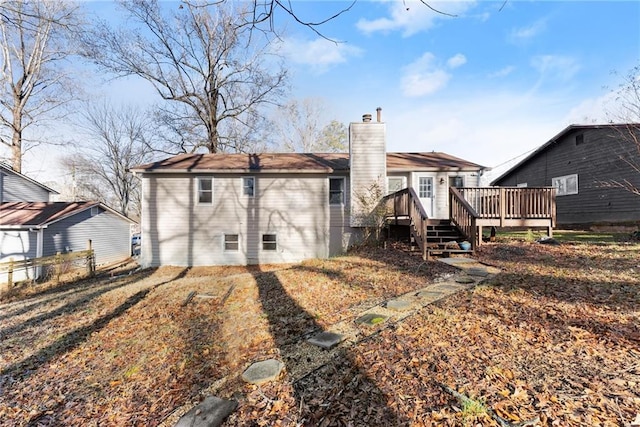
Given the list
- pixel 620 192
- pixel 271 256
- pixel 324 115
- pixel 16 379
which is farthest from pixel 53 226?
pixel 620 192

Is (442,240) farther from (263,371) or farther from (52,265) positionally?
(52,265)

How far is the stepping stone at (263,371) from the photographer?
272 centimetres

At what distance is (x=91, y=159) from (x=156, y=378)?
33.2 metres

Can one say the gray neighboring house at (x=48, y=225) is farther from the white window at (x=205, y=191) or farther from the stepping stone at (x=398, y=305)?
the stepping stone at (x=398, y=305)

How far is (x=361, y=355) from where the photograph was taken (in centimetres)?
287

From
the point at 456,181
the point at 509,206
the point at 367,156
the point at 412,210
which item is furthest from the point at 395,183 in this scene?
the point at 509,206

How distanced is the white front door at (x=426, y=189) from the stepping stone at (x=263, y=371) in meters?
10.5

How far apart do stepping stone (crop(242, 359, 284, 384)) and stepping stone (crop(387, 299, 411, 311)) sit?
1.85m

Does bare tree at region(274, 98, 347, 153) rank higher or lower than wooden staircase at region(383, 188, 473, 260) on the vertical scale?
higher

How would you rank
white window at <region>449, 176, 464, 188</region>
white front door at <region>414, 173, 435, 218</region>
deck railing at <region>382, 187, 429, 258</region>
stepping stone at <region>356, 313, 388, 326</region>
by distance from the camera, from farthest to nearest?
white window at <region>449, 176, 464, 188</region>
white front door at <region>414, 173, 435, 218</region>
deck railing at <region>382, 187, 429, 258</region>
stepping stone at <region>356, 313, 388, 326</region>

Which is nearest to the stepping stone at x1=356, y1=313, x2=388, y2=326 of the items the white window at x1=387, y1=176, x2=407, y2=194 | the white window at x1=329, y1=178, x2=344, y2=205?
the white window at x1=329, y1=178, x2=344, y2=205

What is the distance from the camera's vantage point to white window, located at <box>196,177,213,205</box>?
40.9 ft

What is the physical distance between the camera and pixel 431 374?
2.47 m

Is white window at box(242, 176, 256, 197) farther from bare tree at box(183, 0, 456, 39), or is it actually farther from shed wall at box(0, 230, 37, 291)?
shed wall at box(0, 230, 37, 291)
